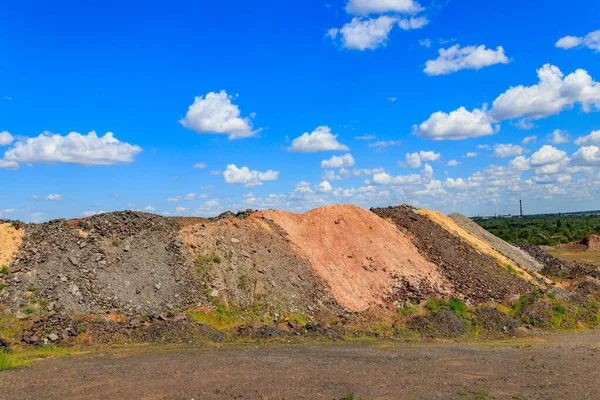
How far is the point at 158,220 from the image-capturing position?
85.8ft

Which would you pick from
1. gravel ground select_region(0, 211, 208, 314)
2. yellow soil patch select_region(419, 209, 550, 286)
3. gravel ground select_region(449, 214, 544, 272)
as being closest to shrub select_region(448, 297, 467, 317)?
yellow soil patch select_region(419, 209, 550, 286)

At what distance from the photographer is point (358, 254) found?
87.7ft

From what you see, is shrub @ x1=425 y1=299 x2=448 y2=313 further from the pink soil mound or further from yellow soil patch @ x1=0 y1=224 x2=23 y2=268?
yellow soil patch @ x1=0 y1=224 x2=23 y2=268

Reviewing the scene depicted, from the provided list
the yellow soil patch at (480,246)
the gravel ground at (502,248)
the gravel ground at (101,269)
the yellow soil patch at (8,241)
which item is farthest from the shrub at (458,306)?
the yellow soil patch at (8,241)

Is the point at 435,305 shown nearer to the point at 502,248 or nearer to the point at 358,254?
the point at 358,254

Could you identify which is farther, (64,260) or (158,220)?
(158,220)

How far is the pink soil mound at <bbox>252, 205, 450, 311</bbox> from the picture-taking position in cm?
2420

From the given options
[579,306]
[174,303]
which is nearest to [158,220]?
[174,303]

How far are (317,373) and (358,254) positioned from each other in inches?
511

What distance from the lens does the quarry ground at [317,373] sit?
1252cm

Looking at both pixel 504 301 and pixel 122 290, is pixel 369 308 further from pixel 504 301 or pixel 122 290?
pixel 122 290

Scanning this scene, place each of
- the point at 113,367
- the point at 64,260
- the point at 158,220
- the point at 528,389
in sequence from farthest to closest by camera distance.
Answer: the point at 158,220
the point at 64,260
the point at 113,367
the point at 528,389

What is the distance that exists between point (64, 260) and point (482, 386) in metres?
18.0

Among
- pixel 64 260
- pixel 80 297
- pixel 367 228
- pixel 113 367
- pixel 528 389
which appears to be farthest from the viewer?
pixel 367 228
